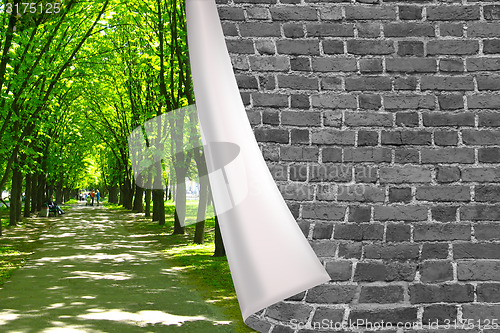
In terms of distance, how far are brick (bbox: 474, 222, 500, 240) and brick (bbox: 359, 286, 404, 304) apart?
607mm

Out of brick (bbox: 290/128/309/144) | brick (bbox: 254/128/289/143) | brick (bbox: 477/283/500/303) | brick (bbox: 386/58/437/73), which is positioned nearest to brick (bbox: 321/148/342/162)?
brick (bbox: 290/128/309/144)

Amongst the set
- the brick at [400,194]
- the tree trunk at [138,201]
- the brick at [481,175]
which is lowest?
the tree trunk at [138,201]

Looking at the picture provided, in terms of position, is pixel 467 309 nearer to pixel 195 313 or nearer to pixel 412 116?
pixel 412 116

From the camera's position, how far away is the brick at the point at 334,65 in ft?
12.0

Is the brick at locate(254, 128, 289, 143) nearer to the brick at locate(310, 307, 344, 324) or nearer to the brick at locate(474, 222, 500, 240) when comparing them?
the brick at locate(310, 307, 344, 324)

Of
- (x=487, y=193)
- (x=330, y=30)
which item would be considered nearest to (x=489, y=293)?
(x=487, y=193)

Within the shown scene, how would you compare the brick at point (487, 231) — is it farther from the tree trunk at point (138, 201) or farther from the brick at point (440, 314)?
the tree trunk at point (138, 201)

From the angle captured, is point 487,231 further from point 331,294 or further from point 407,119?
point 331,294

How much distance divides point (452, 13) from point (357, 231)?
1599 mm

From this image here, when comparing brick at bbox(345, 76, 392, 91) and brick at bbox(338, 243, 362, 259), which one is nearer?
brick at bbox(338, 243, 362, 259)

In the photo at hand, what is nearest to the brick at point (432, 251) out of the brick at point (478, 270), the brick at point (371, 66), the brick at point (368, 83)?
the brick at point (478, 270)

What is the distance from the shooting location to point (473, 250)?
3459mm

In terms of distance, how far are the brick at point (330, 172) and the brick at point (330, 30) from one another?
891 mm

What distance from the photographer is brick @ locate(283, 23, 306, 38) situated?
12.2ft
